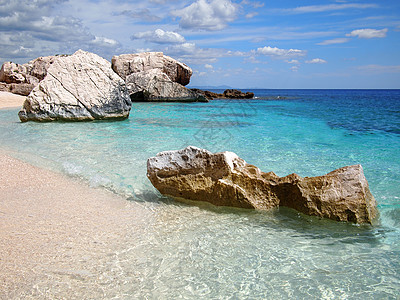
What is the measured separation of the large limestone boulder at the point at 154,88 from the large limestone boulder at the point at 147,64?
8.92 ft

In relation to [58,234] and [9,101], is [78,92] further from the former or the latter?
[9,101]

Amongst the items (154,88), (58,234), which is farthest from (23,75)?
(58,234)

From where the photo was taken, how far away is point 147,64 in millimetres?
37094

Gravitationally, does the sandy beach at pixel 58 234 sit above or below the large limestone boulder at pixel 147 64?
below

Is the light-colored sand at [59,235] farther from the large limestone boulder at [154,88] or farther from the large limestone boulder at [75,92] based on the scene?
the large limestone boulder at [154,88]

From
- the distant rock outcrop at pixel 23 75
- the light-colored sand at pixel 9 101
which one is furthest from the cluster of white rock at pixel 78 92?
the distant rock outcrop at pixel 23 75

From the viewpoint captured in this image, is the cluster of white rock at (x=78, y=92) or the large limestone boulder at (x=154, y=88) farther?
the large limestone boulder at (x=154, y=88)

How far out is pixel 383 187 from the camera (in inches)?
224

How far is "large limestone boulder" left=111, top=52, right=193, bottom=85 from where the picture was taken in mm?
36406

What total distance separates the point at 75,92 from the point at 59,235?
39.2 ft

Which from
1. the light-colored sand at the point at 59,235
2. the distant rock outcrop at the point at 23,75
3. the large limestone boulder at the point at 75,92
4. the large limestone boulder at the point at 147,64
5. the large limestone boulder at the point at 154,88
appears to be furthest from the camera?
the large limestone boulder at the point at 147,64

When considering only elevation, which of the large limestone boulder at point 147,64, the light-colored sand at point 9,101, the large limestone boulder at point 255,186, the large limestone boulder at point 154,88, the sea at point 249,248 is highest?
the large limestone boulder at point 147,64

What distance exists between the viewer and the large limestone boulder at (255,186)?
4.16m

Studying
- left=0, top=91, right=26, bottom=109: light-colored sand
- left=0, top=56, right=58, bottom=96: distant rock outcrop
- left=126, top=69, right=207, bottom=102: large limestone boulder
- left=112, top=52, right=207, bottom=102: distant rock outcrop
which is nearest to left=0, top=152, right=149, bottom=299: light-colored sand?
left=0, top=91, right=26, bottom=109: light-colored sand
